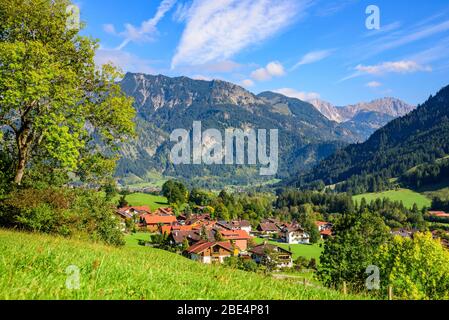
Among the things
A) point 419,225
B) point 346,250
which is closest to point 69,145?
point 346,250

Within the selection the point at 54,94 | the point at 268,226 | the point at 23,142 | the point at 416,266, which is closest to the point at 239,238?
the point at 268,226

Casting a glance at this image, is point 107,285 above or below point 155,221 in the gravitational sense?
above

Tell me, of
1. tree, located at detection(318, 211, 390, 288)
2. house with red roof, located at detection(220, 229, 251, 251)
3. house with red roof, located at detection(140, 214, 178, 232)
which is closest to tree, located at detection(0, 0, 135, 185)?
tree, located at detection(318, 211, 390, 288)

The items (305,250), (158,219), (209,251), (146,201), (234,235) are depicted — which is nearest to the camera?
(209,251)

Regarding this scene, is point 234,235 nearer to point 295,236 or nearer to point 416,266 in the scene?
point 295,236

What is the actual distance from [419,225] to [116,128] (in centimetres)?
15446

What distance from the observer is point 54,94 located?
1886 cm

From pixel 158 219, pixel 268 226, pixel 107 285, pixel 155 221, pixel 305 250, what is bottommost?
pixel 305 250

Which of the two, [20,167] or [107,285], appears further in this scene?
[20,167]

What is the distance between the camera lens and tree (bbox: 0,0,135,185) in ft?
58.3

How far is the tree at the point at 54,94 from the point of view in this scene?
17781 mm

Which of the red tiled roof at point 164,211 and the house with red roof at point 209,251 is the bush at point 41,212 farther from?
the red tiled roof at point 164,211

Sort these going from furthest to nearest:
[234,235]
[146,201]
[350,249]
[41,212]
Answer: [146,201] < [234,235] < [350,249] < [41,212]
